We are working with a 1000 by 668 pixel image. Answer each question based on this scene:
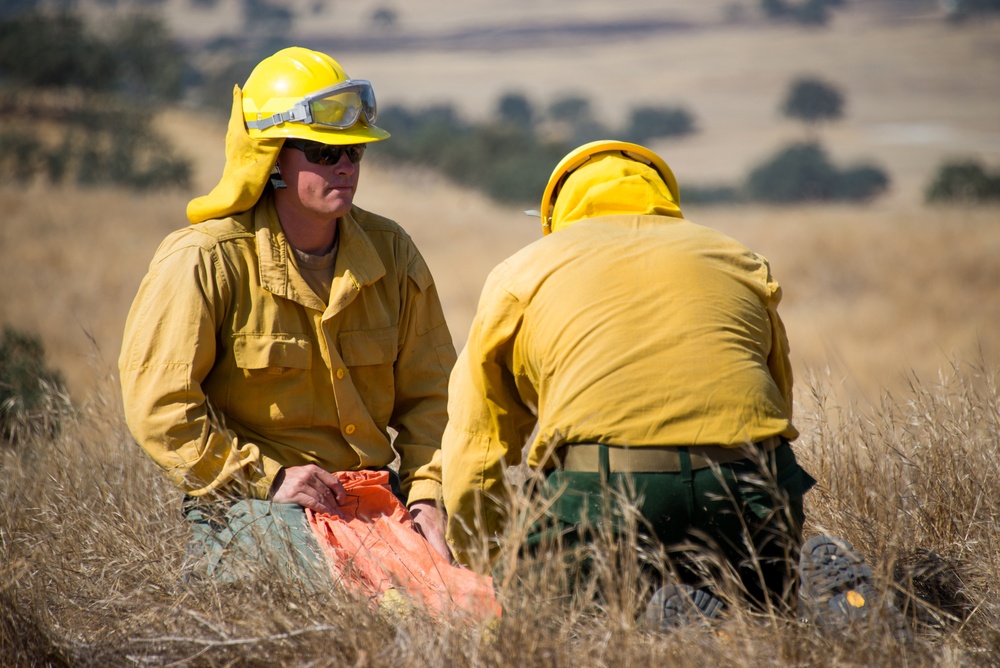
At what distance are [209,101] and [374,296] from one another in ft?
205

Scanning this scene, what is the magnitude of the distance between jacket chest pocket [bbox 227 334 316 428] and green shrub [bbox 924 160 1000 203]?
3357cm

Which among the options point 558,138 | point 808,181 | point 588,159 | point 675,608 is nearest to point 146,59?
point 558,138

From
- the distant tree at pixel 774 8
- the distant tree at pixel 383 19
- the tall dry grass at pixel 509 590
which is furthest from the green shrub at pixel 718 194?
the distant tree at pixel 383 19

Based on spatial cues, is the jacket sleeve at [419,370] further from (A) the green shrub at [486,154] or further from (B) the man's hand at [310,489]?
(A) the green shrub at [486,154]

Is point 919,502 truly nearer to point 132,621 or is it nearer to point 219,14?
point 132,621

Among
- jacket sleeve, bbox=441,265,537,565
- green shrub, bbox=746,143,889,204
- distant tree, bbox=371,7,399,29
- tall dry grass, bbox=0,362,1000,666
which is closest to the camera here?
tall dry grass, bbox=0,362,1000,666

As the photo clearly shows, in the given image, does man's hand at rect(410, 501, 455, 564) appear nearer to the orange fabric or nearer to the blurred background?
the orange fabric

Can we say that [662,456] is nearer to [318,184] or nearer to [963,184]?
[318,184]

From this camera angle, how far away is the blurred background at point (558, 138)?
630 inches

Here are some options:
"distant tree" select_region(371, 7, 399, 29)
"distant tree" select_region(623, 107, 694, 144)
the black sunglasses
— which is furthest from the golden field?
"distant tree" select_region(371, 7, 399, 29)

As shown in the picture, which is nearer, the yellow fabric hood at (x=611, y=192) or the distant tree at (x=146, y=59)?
the yellow fabric hood at (x=611, y=192)

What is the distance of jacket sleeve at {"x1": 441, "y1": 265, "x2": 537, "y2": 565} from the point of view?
2.69 meters

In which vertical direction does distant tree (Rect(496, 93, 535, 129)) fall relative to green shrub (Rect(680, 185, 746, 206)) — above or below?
above

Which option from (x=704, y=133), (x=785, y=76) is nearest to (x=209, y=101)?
(x=704, y=133)
